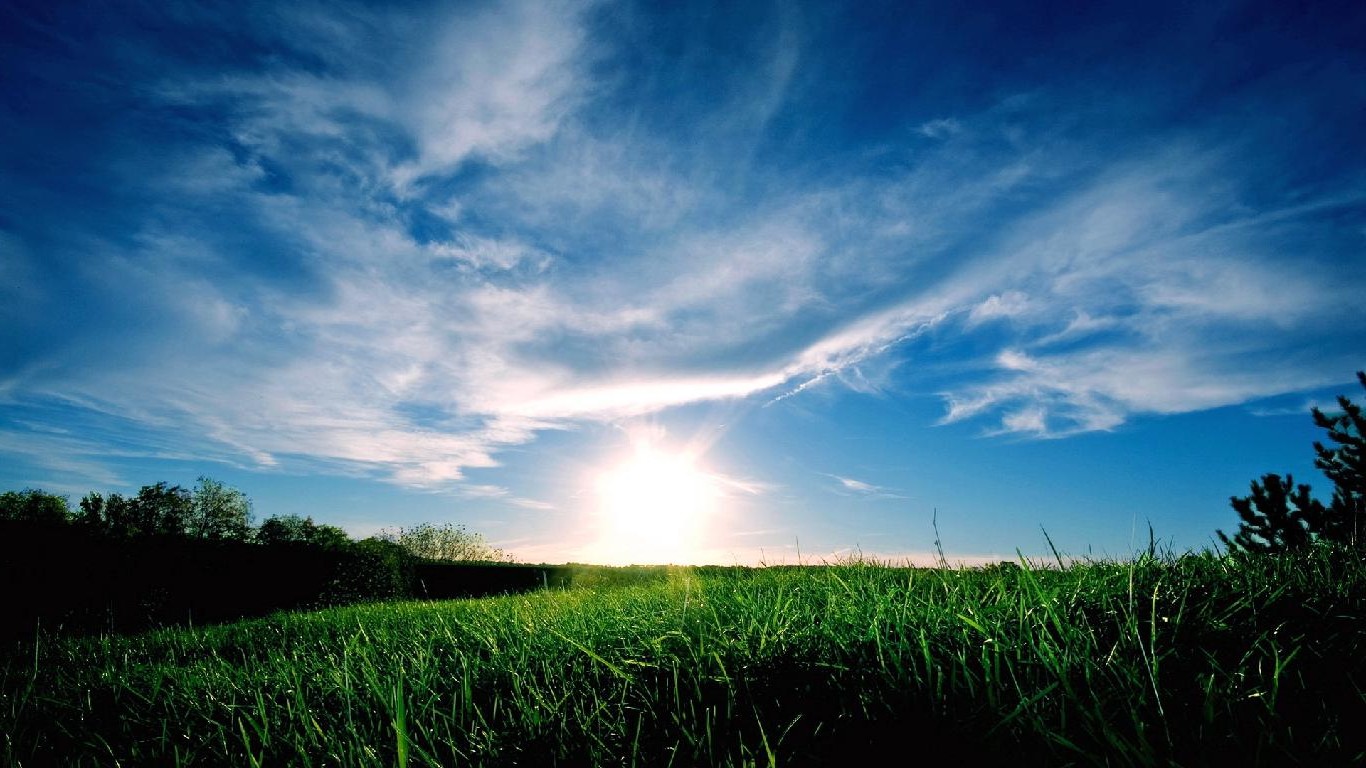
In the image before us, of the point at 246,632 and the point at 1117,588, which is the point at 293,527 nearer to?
the point at 246,632

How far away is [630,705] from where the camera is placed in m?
2.21

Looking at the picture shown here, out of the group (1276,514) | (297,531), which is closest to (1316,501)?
(1276,514)

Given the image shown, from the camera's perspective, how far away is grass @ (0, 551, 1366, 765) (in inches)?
59.9

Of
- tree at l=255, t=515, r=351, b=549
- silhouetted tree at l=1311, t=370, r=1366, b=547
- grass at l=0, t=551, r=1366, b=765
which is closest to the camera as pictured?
grass at l=0, t=551, r=1366, b=765

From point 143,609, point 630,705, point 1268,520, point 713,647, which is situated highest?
point 1268,520

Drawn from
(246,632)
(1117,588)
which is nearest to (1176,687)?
(1117,588)

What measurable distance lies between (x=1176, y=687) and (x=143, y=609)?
799 inches

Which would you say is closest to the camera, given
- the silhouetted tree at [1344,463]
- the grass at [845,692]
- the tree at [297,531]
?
the grass at [845,692]

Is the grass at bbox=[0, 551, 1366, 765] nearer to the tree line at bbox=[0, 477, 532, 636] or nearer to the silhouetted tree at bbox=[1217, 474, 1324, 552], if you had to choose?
the tree line at bbox=[0, 477, 532, 636]

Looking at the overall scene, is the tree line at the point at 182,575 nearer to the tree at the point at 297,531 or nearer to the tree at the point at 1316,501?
the tree at the point at 1316,501

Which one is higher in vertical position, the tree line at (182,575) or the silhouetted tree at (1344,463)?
the silhouetted tree at (1344,463)

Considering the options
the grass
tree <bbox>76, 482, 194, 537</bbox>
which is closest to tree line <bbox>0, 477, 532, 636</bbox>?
the grass

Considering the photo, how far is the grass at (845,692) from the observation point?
1.52 m

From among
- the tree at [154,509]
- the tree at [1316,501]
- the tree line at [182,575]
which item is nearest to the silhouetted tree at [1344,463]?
the tree at [1316,501]
